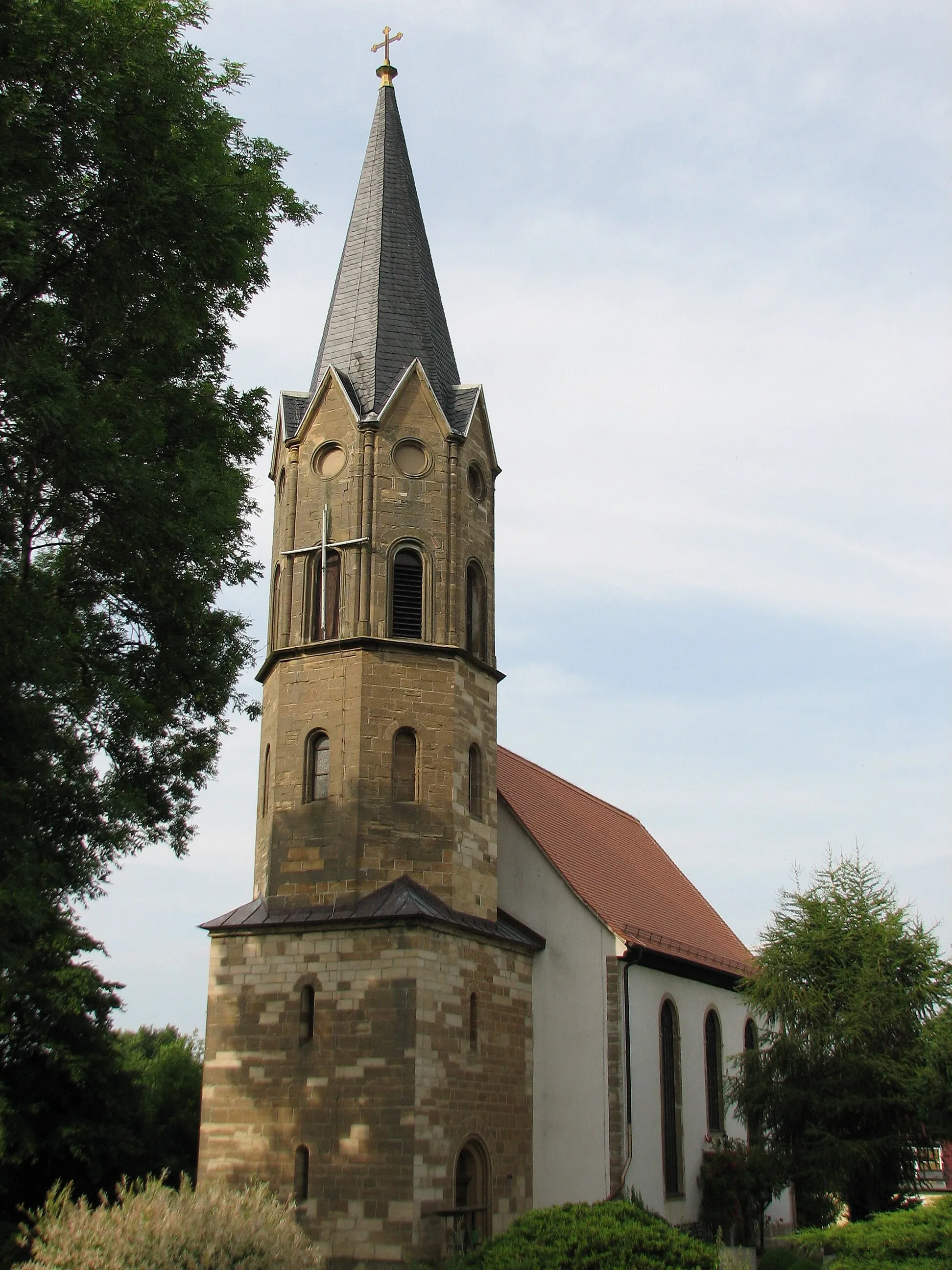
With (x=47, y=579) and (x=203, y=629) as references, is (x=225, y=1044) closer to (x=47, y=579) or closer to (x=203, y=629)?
(x=203, y=629)

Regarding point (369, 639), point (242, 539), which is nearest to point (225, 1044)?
point (369, 639)

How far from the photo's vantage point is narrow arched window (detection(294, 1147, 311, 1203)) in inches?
714

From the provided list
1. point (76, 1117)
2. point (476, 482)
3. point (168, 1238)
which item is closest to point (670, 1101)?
point (76, 1117)

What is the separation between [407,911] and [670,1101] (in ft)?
28.2

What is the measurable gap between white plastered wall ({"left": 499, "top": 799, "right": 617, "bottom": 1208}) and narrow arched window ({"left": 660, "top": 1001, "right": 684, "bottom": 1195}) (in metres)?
2.90

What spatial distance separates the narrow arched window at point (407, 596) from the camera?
2166 centimetres

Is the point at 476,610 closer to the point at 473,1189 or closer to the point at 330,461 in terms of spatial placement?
the point at 330,461

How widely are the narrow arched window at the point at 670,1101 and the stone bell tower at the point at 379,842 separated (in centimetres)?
376

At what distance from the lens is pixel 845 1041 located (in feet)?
73.5

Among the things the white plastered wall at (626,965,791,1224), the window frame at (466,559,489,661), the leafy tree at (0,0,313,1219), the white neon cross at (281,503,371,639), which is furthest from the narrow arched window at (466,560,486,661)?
the leafy tree at (0,0,313,1219)

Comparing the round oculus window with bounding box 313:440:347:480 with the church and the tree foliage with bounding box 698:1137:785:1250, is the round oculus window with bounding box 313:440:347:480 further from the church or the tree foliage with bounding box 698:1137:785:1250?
the tree foliage with bounding box 698:1137:785:1250

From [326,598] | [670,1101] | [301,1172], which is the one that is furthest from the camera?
[670,1101]

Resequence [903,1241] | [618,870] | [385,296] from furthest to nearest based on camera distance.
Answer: [618,870] < [385,296] < [903,1241]

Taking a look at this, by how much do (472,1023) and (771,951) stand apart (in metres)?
6.60
